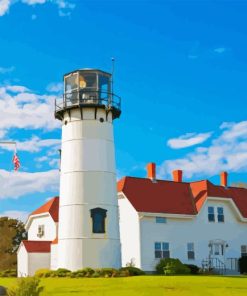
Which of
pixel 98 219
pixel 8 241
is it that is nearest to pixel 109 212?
pixel 98 219

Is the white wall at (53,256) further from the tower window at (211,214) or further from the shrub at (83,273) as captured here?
the tower window at (211,214)

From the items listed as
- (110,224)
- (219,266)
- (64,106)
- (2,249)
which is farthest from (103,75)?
(2,249)

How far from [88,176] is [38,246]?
10.3m

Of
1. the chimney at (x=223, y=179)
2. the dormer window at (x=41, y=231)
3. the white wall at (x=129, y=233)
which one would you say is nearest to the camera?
the white wall at (x=129, y=233)

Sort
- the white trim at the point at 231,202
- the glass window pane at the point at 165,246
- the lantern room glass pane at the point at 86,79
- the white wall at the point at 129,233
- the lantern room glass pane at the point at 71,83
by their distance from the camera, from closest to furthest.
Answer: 1. the lantern room glass pane at the point at 86,79
2. the lantern room glass pane at the point at 71,83
3. the white wall at the point at 129,233
4. the glass window pane at the point at 165,246
5. the white trim at the point at 231,202

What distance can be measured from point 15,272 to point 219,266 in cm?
1593

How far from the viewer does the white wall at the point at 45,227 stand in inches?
1834

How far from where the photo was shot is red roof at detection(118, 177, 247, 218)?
42438 millimetres

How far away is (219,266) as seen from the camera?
44.2 m

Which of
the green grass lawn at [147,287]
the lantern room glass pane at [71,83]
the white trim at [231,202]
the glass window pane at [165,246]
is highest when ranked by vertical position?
the lantern room glass pane at [71,83]

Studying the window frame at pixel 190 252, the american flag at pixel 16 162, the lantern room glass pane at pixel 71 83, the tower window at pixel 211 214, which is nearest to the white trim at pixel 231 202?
the tower window at pixel 211 214

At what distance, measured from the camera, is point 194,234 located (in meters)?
43.8

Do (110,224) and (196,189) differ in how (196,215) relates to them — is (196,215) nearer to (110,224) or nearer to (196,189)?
(196,189)

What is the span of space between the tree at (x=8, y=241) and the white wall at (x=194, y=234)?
17.0 meters
